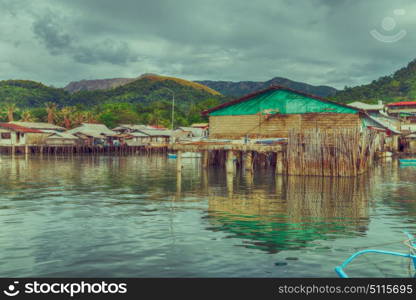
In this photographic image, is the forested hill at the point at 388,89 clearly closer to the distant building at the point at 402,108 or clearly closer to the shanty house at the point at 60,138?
the distant building at the point at 402,108

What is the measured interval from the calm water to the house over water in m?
10.2

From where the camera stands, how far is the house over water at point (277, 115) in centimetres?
3412

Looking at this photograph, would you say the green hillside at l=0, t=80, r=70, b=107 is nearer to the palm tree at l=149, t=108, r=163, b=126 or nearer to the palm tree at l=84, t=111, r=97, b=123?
the palm tree at l=84, t=111, r=97, b=123

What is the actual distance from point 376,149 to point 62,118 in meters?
88.6

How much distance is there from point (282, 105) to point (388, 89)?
361ft

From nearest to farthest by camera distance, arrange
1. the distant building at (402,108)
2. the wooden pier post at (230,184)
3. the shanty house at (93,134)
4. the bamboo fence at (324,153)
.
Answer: the wooden pier post at (230,184), the bamboo fence at (324,153), the shanty house at (93,134), the distant building at (402,108)

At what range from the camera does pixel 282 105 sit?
3606cm

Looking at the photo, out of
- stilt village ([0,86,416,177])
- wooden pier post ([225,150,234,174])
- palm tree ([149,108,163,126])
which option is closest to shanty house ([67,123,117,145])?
palm tree ([149,108,163,126])

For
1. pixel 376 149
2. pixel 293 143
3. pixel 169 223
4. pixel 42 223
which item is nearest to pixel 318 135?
pixel 293 143

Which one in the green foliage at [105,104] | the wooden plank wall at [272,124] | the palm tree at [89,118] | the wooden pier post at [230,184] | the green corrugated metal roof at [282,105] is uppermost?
the green foliage at [105,104]

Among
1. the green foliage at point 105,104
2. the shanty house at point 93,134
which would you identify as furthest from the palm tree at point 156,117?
the shanty house at point 93,134

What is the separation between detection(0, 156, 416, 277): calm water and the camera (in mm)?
9727

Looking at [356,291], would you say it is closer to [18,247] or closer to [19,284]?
[19,284]

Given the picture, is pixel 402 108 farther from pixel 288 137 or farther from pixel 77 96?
pixel 77 96
